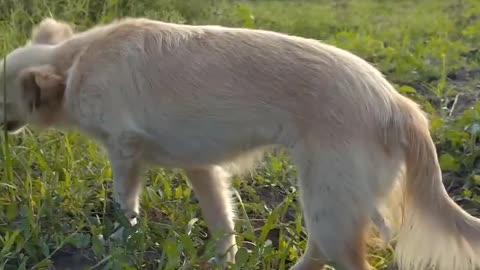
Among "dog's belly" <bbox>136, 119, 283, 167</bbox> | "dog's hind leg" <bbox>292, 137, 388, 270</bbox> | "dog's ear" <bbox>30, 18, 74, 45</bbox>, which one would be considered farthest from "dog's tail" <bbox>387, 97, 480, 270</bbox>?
"dog's ear" <bbox>30, 18, 74, 45</bbox>

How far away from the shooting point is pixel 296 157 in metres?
3.26

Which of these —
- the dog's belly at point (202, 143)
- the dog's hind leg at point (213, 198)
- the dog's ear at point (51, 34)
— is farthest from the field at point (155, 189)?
the dog's ear at point (51, 34)

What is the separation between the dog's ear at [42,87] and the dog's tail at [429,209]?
1.41 m

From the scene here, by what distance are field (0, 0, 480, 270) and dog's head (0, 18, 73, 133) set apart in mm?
164

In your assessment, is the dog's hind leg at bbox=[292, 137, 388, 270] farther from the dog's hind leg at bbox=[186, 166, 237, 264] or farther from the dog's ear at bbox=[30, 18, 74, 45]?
the dog's ear at bbox=[30, 18, 74, 45]

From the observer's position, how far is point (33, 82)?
3.68 meters

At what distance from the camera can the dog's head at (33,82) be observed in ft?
12.1

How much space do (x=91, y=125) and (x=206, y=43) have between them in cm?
59

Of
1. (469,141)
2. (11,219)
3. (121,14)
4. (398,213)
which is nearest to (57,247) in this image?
(11,219)

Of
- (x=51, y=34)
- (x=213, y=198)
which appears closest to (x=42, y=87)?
(x=51, y=34)

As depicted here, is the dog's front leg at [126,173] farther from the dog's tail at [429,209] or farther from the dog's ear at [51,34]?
the dog's tail at [429,209]

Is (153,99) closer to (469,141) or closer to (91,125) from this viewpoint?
(91,125)

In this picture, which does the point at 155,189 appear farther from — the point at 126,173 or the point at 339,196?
the point at 339,196

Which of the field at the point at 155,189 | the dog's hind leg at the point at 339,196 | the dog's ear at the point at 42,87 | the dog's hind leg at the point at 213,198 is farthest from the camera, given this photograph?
the dog's hind leg at the point at 213,198
